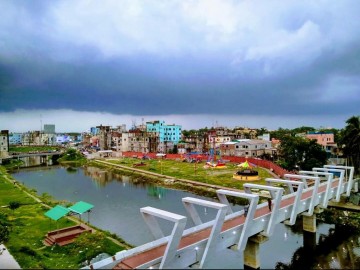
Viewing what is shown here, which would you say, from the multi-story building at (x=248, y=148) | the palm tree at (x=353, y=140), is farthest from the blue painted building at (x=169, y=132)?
the palm tree at (x=353, y=140)

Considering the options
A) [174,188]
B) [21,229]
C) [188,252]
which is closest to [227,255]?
[188,252]

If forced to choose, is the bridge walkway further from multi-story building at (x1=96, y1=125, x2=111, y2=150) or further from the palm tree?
multi-story building at (x1=96, y1=125, x2=111, y2=150)

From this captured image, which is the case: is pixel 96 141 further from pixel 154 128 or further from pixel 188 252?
pixel 188 252

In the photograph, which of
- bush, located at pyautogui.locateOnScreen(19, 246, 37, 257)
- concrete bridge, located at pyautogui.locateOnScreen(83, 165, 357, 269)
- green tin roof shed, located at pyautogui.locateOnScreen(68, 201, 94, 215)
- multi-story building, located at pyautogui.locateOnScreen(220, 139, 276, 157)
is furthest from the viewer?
multi-story building, located at pyautogui.locateOnScreen(220, 139, 276, 157)

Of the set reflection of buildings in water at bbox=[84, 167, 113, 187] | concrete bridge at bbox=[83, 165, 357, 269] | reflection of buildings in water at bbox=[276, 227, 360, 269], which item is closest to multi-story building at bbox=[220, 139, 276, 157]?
reflection of buildings in water at bbox=[84, 167, 113, 187]

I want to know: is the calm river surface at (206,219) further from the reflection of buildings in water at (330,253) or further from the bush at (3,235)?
the bush at (3,235)

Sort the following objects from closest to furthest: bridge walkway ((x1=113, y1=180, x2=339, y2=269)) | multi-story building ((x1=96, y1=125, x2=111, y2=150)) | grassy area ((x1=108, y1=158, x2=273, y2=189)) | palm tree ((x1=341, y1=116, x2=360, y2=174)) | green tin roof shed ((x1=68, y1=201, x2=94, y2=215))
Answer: bridge walkway ((x1=113, y1=180, x2=339, y2=269)) → green tin roof shed ((x1=68, y1=201, x2=94, y2=215)) → palm tree ((x1=341, y1=116, x2=360, y2=174)) → grassy area ((x1=108, y1=158, x2=273, y2=189)) → multi-story building ((x1=96, y1=125, x2=111, y2=150))
